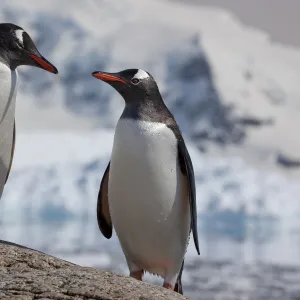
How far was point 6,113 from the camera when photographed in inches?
217

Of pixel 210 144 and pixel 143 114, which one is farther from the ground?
pixel 210 144

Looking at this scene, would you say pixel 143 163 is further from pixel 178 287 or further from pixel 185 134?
pixel 185 134

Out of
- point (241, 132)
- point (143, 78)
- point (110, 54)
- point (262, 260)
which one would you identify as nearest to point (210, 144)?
point (241, 132)

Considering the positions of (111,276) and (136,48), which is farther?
(136,48)

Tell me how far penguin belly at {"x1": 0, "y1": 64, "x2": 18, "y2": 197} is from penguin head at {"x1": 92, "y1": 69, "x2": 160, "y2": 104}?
623 millimetres

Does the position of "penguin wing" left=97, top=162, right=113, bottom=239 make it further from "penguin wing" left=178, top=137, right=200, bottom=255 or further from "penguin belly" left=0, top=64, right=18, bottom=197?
"penguin belly" left=0, top=64, right=18, bottom=197

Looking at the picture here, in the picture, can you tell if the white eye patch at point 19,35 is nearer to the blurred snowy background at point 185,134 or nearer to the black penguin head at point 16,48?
the black penguin head at point 16,48

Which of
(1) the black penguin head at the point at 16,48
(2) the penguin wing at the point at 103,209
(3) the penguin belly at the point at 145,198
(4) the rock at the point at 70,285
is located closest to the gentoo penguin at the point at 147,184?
(3) the penguin belly at the point at 145,198

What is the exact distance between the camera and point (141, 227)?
18.2 ft

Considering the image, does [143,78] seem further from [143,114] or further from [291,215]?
[291,215]

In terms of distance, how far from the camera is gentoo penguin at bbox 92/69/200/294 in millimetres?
5559

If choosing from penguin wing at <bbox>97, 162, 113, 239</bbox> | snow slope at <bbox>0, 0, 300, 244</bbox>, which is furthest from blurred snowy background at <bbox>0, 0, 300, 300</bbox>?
penguin wing at <bbox>97, 162, 113, 239</bbox>

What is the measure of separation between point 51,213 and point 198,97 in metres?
70.3

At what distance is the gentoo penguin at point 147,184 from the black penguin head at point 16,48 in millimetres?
437
